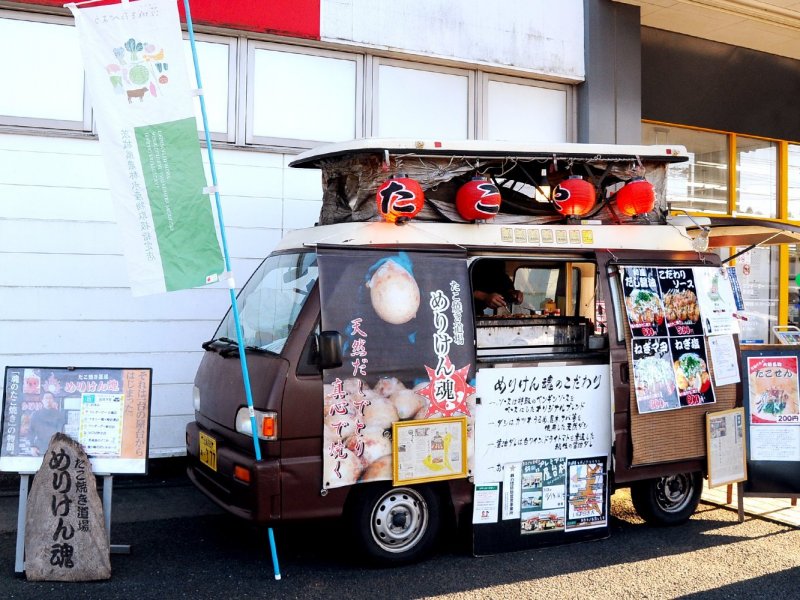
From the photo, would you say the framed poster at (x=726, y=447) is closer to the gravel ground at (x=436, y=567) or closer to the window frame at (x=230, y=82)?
the gravel ground at (x=436, y=567)

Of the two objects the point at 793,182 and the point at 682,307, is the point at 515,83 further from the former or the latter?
the point at 793,182

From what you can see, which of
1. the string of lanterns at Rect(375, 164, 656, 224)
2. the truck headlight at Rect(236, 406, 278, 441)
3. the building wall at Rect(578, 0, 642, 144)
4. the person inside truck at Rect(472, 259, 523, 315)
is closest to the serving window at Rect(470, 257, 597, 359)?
the person inside truck at Rect(472, 259, 523, 315)

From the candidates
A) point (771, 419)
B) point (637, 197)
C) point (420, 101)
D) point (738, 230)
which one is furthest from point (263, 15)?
point (771, 419)

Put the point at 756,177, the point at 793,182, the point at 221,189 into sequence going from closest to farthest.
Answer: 1. the point at 221,189
2. the point at 756,177
3. the point at 793,182

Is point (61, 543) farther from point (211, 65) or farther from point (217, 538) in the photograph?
point (211, 65)

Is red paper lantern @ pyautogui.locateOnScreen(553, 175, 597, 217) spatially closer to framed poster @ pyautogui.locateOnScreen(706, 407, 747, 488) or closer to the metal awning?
the metal awning

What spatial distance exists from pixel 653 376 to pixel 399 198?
2.39 metres

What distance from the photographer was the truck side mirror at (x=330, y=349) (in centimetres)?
454

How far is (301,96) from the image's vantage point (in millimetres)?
7930

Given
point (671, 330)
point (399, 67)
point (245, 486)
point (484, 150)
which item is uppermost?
point (399, 67)

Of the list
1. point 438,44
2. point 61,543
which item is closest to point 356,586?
point 61,543

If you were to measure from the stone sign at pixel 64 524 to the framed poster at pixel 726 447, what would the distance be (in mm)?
4437

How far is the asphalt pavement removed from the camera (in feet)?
15.2

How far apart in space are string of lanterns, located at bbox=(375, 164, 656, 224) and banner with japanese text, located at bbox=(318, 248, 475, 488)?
31cm
